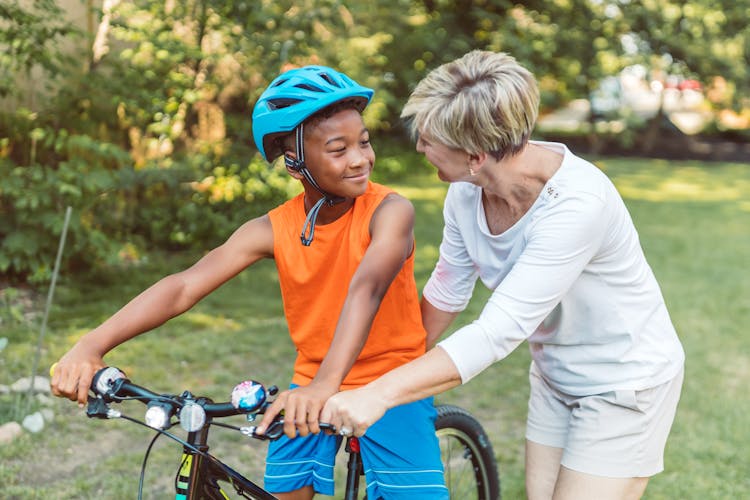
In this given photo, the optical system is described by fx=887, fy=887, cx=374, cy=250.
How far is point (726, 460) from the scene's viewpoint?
15.3 feet

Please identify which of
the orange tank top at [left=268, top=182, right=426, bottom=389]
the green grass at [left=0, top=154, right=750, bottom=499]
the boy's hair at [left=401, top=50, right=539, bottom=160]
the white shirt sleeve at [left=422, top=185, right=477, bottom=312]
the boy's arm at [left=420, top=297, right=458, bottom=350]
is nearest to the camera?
the boy's hair at [left=401, top=50, right=539, bottom=160]

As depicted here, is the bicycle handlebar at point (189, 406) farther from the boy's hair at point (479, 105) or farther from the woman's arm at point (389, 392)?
the boy's hair at point (479, 105)

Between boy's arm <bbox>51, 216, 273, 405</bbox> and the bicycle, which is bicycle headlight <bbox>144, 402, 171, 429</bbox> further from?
boy's arm <bbox>51, 216, 273, 405</bbox>

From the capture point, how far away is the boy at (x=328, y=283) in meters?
2.31

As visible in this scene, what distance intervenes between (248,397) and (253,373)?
3981 millimetres

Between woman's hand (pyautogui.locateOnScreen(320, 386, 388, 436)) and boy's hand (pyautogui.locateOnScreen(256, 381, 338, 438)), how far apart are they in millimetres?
24

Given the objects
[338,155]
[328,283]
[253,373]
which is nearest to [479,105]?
[338,155]

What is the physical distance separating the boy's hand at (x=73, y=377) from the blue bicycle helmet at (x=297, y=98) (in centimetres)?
77

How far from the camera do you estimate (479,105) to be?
7.42 ft

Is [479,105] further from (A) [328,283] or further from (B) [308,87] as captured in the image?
(A) [328,283]

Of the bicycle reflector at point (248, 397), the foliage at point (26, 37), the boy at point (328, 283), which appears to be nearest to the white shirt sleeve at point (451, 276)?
the boy at point (328, 283)

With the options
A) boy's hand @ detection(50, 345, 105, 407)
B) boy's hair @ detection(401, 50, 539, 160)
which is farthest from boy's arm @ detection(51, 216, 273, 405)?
boy's hair @ detection(401, 50, 539, 160)

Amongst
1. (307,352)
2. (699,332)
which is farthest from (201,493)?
(699,332)

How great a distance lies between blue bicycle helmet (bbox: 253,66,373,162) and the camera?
2320 mm
